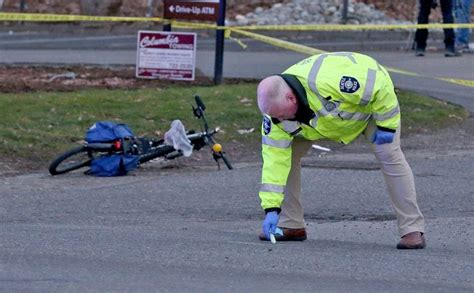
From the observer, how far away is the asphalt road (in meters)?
6.83

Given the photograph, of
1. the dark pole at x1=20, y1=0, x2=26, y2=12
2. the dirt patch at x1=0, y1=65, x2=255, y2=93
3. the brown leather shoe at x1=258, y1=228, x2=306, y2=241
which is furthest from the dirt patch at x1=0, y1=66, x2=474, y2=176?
the dark pole at x1=20, y1=0, x2=26, y2=12

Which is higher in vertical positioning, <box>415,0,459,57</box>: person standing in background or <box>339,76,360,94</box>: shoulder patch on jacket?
<box>339,76,360,94</box>: shoulder patch on jacket

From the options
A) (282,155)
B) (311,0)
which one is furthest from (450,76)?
(282,155)

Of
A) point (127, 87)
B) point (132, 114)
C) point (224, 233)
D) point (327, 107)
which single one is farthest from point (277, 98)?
point (127, 87)

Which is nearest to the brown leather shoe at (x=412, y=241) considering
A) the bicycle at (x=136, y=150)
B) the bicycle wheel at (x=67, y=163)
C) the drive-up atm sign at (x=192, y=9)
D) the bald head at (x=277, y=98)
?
the bald head at (x=277, y=98)

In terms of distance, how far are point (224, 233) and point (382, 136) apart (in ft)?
4.76

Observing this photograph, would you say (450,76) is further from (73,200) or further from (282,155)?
(282,155)

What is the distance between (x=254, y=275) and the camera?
6922 millimetres

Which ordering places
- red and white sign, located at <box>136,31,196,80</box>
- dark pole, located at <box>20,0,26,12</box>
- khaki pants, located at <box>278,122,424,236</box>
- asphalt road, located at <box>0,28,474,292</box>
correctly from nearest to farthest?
asphalt road, located at <box>0,28,474,292</box>, khaki pants, located at <box>278,122,424,236</box>, red and white sign, located at <box>136,31,196,80</box>, dark pole, located at <box>20,0,26,12</box>

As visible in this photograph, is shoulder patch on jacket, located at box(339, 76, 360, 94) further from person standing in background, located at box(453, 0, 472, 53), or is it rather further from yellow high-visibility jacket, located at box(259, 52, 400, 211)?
person standing in background, located at box(453, 0, 472, 53)

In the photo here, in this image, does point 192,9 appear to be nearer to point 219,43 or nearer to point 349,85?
point 219,43

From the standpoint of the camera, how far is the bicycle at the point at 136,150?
34.9 feet

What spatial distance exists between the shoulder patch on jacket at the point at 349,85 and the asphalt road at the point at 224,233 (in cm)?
104

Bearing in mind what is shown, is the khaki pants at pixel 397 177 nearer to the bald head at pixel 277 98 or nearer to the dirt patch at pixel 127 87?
the bald head at pixel 277 98
